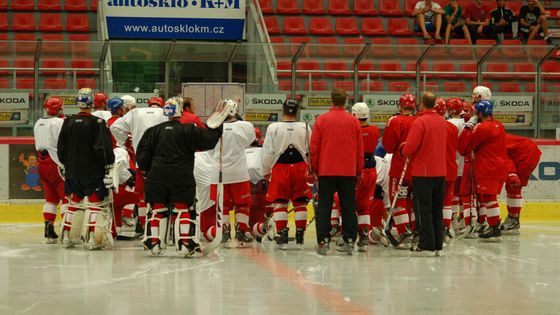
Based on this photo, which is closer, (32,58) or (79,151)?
(79,151)

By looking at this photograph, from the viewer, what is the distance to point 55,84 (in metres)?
15.8

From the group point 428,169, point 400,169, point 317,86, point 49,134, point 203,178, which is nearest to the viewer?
point 428,169

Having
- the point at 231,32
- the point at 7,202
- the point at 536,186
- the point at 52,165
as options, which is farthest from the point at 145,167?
the point at 231,32

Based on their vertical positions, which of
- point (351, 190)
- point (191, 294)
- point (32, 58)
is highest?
point (32, 58)

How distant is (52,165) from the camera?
1256 cm

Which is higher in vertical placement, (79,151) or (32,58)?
(32,58)

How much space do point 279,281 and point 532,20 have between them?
46.7 ft

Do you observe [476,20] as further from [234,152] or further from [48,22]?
[234,152]

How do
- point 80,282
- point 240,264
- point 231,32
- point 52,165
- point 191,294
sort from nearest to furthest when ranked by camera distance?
point 191,294
point 80,282
point 240,264
point 52,165
point 231,32

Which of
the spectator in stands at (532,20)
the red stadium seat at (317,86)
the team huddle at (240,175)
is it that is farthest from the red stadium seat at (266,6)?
the team huddle at (240,175)

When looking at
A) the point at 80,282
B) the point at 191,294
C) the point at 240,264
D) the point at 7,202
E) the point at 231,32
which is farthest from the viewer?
the point at 231,32

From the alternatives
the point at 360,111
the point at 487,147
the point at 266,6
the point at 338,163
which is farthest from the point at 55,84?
the point at 266,6

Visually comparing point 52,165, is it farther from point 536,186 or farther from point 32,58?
point 536,186

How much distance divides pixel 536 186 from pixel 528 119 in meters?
1.06
